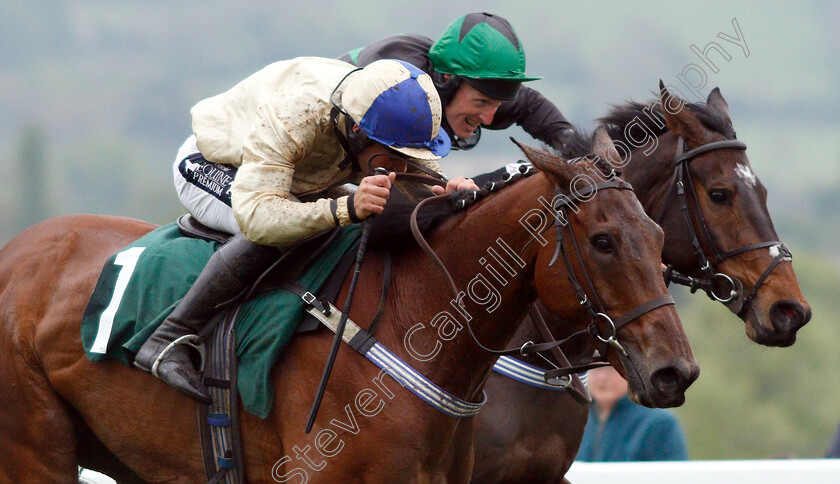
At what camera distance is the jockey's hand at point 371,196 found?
3.25m

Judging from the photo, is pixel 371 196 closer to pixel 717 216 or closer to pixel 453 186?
pixel 453 186

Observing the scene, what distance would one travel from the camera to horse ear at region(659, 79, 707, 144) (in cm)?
435

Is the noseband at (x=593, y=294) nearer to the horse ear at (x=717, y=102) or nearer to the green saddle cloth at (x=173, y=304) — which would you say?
the green saddle cloth at (x=173, y=304)

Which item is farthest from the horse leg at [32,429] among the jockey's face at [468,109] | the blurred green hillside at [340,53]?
the blurred green hillside at [340,53]

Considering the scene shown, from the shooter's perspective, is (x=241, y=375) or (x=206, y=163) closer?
(x=241, y=375)

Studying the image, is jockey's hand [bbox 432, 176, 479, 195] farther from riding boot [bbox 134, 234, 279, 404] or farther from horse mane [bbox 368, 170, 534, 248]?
riding boot [bbox 134, 234, 279, 404]

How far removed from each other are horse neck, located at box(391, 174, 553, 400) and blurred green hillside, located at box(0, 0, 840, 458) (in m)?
21.0

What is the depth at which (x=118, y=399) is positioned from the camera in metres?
3.80

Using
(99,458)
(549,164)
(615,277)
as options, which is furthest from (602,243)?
(99,458)

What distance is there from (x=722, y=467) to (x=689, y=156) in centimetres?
221

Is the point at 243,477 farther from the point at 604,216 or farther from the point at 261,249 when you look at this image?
the point at 604,216

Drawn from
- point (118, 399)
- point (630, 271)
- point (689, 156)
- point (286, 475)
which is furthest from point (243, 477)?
point (689, 156)

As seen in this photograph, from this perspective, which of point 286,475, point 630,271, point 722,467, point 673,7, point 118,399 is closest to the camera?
point 630,271

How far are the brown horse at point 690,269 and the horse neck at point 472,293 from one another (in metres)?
0.69
